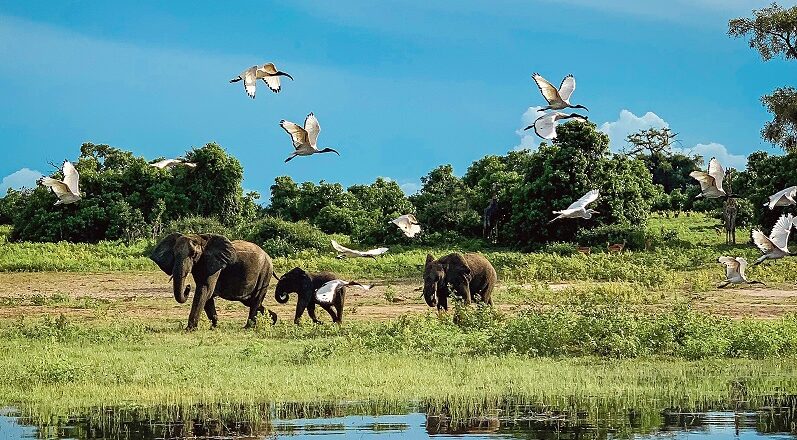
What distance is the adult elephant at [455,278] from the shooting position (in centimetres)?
2311

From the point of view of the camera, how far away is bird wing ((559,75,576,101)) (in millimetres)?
17438

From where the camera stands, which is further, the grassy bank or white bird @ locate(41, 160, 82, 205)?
white bird @ locate(41, 160, 82, 205)

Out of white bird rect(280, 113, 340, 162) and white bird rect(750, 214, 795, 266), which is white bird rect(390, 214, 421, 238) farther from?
white bird rect(750, 214, 795, 266)

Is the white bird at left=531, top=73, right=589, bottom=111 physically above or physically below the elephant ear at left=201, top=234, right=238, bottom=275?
above

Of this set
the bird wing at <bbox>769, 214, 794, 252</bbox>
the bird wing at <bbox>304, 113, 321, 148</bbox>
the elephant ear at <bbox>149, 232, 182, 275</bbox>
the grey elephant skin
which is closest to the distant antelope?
the grey elephant skin

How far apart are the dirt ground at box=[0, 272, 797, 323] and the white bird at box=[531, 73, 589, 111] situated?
26.0ft

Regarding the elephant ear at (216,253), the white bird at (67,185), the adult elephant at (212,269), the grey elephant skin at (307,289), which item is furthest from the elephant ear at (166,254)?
the white bird at (67,185)

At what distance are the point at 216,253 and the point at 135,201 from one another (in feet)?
116

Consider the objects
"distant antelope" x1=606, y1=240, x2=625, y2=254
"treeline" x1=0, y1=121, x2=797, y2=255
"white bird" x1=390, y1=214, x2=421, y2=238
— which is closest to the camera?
"white bird" x1=390, y1=214, x2=421, y2=238

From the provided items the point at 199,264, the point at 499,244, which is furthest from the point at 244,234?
the point at 199,264

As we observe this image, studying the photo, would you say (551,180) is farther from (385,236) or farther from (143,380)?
(143,380)

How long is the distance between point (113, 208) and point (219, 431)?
146ft

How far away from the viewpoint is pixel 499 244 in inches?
2012

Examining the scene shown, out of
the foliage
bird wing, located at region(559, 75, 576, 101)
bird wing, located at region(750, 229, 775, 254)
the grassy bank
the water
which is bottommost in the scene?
the water
